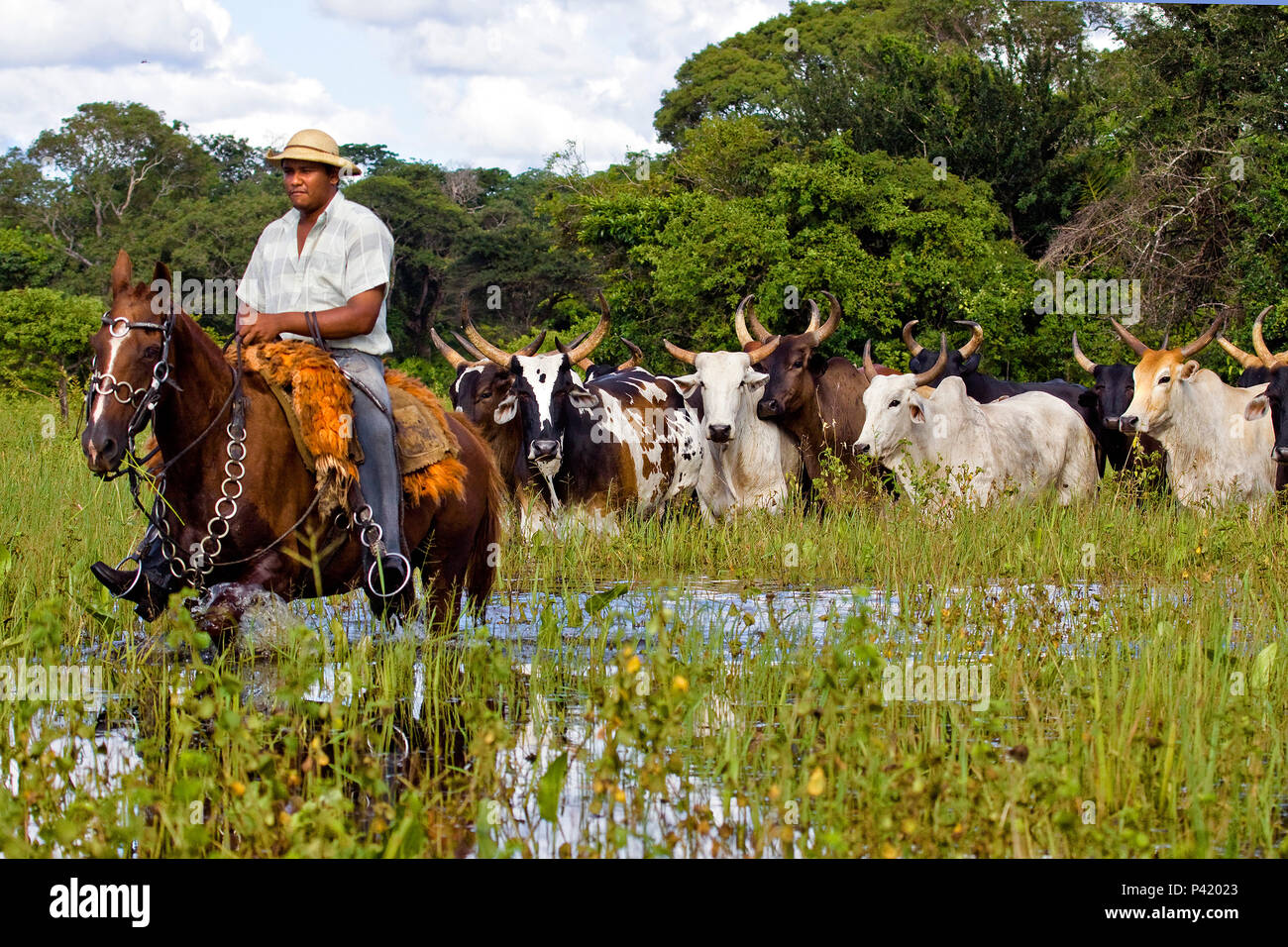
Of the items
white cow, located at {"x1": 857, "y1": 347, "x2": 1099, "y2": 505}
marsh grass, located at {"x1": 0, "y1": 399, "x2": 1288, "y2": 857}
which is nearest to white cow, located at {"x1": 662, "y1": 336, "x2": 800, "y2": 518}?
white cow, located at {"x1": 857, "y1": 347, "x2": 1099, "y2": 505}

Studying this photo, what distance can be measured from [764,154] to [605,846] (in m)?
24.2

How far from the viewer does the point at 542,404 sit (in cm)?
914

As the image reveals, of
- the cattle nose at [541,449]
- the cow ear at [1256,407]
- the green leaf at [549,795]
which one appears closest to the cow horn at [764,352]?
the cattle nose at [541,449]

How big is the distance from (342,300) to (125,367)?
1.15 meters

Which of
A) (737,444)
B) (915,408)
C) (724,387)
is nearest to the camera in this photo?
(915,408)

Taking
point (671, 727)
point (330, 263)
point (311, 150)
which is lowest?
point (671, 727)

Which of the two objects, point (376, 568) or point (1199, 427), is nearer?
point (376, 568)

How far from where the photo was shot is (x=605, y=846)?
353 cm

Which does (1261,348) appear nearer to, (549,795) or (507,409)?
(507,409)

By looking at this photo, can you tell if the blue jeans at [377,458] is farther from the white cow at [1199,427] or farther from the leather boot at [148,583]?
the white cow at [1199,427]

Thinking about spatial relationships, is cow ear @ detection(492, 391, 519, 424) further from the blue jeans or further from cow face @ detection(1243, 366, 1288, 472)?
cow face @ detection(1243, 366, 1288, 472)

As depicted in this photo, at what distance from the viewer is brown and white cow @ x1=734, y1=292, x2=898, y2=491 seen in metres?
11.2

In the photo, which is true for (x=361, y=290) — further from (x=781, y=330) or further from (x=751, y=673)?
(x=781, y=330)

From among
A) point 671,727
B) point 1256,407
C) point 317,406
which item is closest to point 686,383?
point 1256,407
